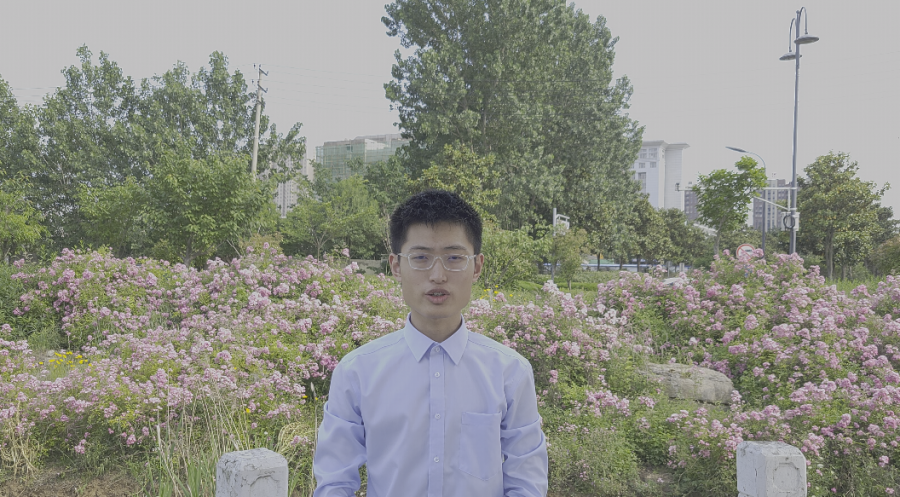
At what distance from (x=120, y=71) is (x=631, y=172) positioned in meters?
26.0

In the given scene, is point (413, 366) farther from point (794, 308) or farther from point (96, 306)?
point (96, 306)

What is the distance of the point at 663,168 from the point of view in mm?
131500

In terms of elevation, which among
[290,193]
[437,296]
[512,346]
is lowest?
[512,346]

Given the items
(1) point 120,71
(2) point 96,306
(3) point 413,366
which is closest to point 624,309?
(3) point 413,366

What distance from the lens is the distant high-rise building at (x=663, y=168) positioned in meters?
123

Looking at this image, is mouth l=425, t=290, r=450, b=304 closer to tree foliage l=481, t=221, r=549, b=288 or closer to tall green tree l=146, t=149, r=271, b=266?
tree foliage l=481, t=221, r=549, b=288

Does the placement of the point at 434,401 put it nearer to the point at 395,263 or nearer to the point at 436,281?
the point at 436,281

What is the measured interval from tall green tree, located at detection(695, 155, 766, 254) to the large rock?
25.8 meters

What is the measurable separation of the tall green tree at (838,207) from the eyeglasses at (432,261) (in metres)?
29.0

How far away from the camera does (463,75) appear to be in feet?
84.0

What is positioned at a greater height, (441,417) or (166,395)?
(441,417)

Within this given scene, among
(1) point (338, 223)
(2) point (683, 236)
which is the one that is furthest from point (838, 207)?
(2) point (683, 236)

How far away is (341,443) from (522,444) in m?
0.50

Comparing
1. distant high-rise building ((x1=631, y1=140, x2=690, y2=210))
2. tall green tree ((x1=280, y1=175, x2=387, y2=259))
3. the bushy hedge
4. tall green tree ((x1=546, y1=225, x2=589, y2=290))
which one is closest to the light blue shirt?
the bushy hedge
